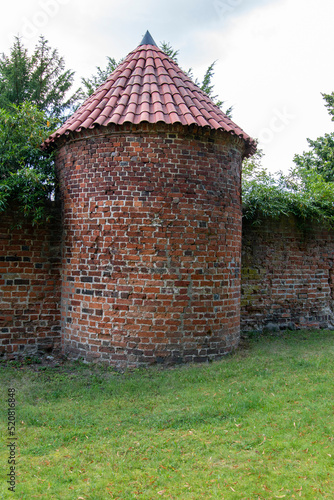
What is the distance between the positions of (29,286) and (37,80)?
13.3 meters

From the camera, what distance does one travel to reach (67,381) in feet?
19.8

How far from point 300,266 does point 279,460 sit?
7.10m

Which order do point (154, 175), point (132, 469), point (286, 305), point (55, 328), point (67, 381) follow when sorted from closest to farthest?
point (132, 469)
point (67, 381)
point (154, 175)
point (55, 328)
point (286, 305)

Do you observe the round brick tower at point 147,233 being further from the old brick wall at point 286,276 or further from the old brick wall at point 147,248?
the old brick wall at point 286,276

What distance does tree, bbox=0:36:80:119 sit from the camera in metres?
16.8

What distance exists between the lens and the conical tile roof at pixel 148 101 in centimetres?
663

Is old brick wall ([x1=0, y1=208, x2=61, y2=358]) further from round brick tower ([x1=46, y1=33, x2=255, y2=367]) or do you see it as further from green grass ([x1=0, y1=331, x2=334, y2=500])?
green grass ([x1=0, y1=331, x2=334, y2=500])

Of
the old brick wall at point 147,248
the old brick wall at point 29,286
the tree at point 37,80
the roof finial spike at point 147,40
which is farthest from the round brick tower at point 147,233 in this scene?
the tree at point 37,80

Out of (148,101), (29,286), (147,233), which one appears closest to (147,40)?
(148,101)

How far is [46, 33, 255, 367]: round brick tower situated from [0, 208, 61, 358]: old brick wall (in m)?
0.33

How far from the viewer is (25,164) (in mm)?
7582

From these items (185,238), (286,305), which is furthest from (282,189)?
(185,238)

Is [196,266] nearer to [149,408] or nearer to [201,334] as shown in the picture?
[201,334]

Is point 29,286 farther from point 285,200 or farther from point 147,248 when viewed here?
point 285,200
